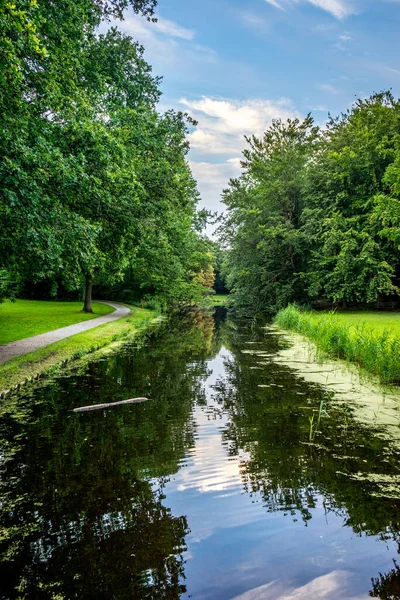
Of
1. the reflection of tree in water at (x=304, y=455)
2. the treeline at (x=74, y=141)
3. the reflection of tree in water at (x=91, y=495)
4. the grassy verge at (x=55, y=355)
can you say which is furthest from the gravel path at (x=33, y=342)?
the reflection of tree in water at (x=304, y=455)

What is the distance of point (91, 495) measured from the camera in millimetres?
3922

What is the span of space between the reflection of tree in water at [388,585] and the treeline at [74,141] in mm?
7620

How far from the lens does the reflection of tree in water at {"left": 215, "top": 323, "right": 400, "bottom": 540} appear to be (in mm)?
3754

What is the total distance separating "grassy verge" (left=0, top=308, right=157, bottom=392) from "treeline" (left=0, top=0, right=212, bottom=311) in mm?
2380

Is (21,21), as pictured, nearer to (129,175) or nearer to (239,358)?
(129,175)

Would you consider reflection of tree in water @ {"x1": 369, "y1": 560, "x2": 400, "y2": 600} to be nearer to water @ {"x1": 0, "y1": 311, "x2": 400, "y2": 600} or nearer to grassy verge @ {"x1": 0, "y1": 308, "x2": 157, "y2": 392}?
water @ {"x1": 0, "y1": 311, "x2": 400, "y2": 600}

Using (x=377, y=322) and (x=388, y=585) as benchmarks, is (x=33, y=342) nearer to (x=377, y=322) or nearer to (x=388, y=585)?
(x=388, y=585)

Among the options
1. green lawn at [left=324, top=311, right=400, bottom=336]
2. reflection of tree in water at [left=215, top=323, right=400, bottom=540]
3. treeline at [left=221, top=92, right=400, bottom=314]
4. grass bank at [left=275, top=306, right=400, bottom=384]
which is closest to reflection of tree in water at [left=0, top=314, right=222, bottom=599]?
reflection of tree in water at [left=215, top=323, right=400, bottom=540]

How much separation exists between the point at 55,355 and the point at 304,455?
326 inches

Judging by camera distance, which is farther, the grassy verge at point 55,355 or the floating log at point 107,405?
the grassy verge at point 55,355

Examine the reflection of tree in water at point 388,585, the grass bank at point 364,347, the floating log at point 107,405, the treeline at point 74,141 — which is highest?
the treeline at point 74,141

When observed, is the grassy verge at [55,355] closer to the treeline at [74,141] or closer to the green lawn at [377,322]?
the treeline at [74,141]

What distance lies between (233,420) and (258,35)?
A: 48.2 ft

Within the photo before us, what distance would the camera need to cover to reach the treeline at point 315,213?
22.8 meters
